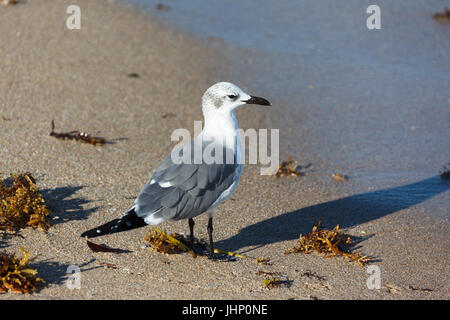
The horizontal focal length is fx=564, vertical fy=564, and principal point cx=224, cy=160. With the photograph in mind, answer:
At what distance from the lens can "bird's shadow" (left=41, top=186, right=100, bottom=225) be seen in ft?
15.6

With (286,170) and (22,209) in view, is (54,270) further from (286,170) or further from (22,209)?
(286,170)

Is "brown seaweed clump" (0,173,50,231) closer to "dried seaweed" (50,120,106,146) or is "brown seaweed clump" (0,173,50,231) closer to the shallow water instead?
"dried seaweed" (50,120,106,146)

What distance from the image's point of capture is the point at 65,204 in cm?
491

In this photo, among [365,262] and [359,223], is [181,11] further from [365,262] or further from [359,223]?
[365,262]

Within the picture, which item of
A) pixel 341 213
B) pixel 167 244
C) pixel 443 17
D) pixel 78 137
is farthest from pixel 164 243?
pixel 443 17

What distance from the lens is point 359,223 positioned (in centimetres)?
511

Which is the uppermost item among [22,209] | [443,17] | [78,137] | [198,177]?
[443,17]

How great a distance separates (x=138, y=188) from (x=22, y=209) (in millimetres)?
1134

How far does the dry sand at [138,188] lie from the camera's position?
4.10 metres

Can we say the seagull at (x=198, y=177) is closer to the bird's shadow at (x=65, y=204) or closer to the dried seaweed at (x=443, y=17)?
the bird's shadow at (x=65, y=204)

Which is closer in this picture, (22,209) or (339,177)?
(22,209)

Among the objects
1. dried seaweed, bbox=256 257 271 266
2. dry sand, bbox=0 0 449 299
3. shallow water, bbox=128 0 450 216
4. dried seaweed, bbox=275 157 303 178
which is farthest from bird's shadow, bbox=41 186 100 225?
shallow water, bbox=128 0 450 216

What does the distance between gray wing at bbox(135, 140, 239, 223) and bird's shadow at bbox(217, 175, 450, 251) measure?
67 cm

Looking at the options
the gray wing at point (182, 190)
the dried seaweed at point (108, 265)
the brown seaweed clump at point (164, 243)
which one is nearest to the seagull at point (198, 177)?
the gray wing at point (182, 190)
